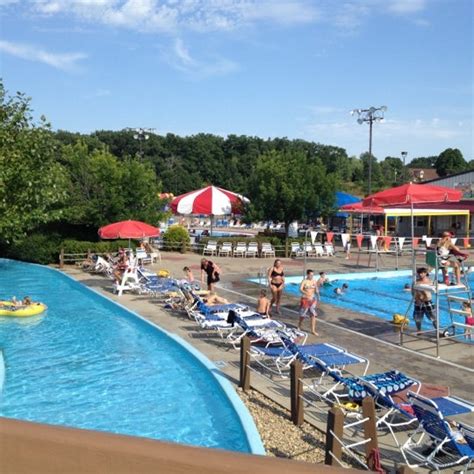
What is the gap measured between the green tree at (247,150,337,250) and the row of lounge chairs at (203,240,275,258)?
174cm

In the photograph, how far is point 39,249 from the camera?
24.2 m

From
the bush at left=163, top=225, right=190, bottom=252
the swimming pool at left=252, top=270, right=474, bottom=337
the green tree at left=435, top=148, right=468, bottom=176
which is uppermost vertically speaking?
the green tree at left=435, top=148, right=468, bottom=176

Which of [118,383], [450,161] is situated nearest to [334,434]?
[118,383]

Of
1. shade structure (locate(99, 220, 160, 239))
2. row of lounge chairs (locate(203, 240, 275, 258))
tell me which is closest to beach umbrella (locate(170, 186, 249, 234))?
row of lounge chairs (locate(203, 240, 275, 258))

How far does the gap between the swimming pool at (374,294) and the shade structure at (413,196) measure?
312 cm

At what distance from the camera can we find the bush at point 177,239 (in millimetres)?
28781

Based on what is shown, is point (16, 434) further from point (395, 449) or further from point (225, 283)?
point (225, 283)

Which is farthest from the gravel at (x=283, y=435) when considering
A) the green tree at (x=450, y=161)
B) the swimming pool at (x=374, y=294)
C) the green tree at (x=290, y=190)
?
the green tree at (x=450, y=161)

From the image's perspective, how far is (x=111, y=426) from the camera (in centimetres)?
756

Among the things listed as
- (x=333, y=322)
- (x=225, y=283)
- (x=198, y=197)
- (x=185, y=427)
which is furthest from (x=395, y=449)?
(x=198, y=197)

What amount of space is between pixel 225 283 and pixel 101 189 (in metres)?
9.38

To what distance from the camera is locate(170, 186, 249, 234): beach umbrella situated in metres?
30.0

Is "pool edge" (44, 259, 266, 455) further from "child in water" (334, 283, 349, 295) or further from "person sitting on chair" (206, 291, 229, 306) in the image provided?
"child in water" (334, 283, 349, 295)

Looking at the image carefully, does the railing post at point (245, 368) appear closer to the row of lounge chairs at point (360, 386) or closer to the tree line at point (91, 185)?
the row of lounge chairs at point (360, 386)
